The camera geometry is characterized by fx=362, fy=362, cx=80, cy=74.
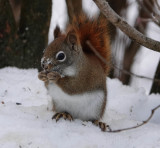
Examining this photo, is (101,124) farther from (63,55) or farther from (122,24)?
(122,24)

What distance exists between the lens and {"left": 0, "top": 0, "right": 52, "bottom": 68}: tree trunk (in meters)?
3.59

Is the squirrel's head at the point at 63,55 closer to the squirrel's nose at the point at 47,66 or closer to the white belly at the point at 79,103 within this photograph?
the squirrel's nose at the point at 47,66

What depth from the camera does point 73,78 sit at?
93.1 inches

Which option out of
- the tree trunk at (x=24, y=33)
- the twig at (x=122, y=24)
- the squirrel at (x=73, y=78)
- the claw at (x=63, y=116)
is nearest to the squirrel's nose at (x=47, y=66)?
the squirrel at (x=73, y=78)

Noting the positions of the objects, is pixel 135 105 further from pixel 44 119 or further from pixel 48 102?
pixel 44 119

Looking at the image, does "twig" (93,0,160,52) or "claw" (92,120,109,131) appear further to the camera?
"claw" (92,120,109,131)

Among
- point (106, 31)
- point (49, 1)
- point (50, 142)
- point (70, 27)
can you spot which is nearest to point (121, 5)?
point (49, 1)

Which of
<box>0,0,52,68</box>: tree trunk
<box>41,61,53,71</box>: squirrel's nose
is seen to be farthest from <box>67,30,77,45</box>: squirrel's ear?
<box>0,0,52,68</box>: tree trunk

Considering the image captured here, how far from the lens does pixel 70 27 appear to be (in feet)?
8.32

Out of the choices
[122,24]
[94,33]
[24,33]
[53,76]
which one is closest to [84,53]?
[94,33]

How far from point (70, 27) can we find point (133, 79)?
7.91 feet

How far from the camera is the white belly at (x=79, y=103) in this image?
2.36 metres

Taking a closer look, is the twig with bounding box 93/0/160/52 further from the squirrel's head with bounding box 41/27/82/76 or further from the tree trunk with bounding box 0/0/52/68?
the tree trunk with bounding box 0/0/52/68

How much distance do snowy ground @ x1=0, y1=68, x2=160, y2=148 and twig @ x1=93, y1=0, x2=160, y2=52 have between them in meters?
0.58
